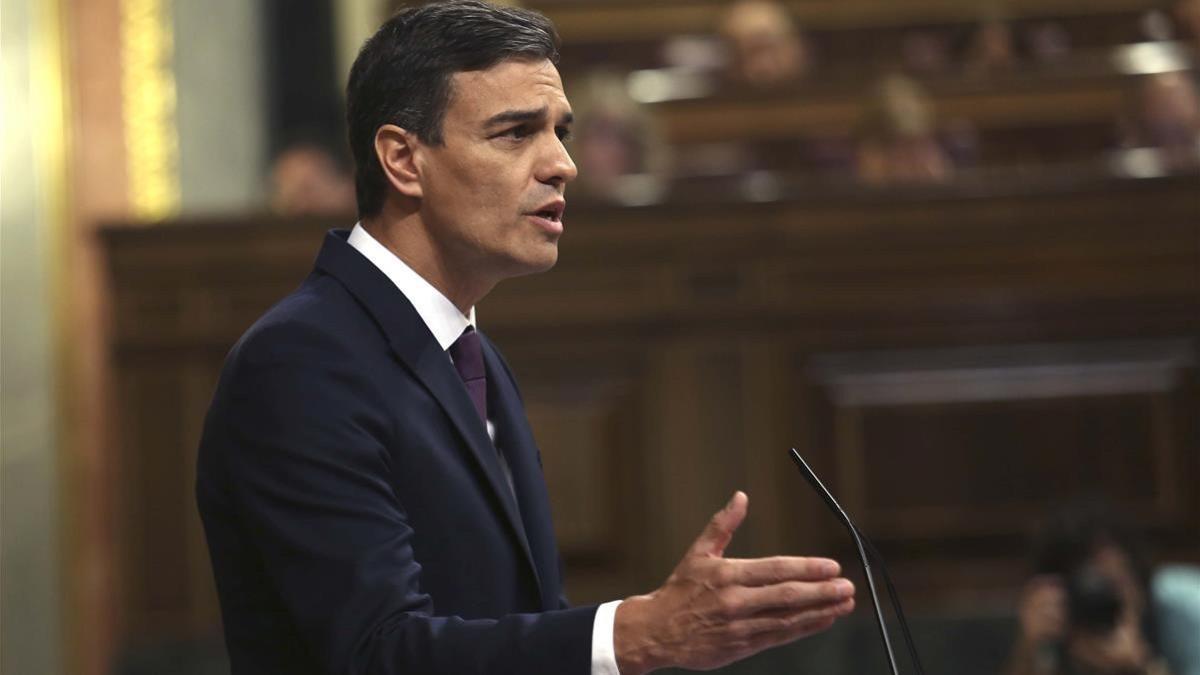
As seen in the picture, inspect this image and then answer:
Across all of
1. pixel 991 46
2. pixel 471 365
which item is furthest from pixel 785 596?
pixel 991 46

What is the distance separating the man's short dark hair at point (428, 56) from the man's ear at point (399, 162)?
0.01m

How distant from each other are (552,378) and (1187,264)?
1487 millimetres

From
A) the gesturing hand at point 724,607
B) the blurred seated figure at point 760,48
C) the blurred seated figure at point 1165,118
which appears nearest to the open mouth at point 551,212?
the gesturing hand at point 724,607

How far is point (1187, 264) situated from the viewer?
4.19m

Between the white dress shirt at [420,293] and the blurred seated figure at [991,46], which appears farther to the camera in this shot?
the blurred seated figure at [991,46]

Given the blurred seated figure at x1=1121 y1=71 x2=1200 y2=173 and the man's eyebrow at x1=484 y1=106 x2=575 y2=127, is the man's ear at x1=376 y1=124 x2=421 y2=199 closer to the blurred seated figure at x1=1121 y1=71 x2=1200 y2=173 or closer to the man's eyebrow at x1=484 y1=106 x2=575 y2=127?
→ the man's eyebrow at x1=484 y1=106 x2=575 y2=127

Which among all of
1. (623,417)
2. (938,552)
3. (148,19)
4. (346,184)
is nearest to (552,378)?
(623,417)

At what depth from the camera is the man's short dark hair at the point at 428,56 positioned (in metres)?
1.62

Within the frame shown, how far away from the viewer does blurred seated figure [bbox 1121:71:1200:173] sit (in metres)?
4.95

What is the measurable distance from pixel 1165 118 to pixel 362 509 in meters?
4.03

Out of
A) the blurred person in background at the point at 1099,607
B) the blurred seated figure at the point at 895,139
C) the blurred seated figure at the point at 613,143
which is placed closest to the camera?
the blurred person in background at the point at 1099,607

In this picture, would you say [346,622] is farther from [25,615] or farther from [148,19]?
[148,19]

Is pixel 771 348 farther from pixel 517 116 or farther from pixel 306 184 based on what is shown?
pixel 517 116

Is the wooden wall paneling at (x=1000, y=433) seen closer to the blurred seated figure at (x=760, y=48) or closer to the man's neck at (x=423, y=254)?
the blurred seated figure at (x=760, y=48)
